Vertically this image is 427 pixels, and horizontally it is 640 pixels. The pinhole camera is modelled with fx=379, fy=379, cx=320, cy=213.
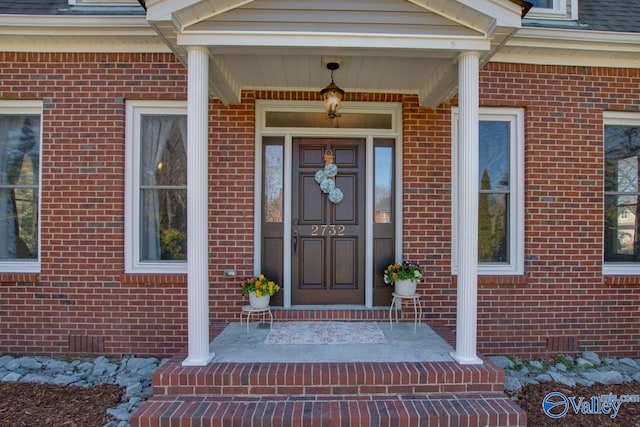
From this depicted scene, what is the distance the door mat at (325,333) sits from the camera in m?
3.41

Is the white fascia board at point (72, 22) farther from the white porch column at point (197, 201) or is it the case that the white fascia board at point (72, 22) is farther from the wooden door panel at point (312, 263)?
the wooden door panel at point (312, 263)

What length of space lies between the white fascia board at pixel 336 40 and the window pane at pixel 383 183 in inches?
57.4

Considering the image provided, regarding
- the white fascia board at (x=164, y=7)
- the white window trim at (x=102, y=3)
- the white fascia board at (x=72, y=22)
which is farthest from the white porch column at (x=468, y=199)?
the white window trim at (x=102, y=3)

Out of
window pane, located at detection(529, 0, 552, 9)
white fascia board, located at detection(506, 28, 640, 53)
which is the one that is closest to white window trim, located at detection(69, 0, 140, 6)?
white fascia board, located at detection(506, 28, 640, 53)

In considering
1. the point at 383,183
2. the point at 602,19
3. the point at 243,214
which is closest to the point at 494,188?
the point at 383,183

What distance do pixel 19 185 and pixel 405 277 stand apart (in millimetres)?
4145

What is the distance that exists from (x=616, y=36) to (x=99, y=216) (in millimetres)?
5591

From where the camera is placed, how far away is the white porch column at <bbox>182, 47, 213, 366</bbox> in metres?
2.84

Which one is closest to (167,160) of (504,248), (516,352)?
(504,248)

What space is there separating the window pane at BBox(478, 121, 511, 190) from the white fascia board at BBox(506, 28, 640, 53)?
832mm

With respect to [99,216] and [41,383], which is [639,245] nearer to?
[99,216]

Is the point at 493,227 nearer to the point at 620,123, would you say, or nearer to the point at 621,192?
the point at 621,192

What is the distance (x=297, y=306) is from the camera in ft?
13.6

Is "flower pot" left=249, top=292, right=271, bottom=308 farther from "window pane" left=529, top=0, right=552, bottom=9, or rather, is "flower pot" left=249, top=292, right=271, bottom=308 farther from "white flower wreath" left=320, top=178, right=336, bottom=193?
"window pane" left=529, top=0, right=552, bottom=9
